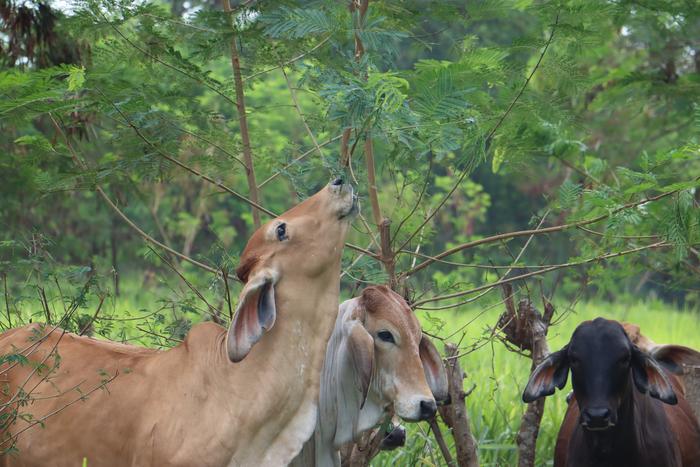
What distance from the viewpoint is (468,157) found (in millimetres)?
4844

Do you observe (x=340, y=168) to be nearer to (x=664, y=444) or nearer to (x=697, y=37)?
(x=664, y=444)

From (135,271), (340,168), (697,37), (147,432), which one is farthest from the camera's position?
(135,271)

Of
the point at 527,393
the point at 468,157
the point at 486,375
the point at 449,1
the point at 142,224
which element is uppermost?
the point at 449,1

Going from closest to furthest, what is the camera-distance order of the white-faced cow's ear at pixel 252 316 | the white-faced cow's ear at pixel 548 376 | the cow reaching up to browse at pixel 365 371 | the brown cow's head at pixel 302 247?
the white-faced cow's ear at pixel 252 316
the brown cow's head at pixel 302 247
the cow reaching up to browse at pixel 365 371
the white-faced cow's ear at pixel 548 376

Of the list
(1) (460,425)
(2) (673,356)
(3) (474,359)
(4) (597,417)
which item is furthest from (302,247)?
(3) (474,359)

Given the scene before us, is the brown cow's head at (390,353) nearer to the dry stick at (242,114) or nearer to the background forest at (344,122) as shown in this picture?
the background forest at (344,122)

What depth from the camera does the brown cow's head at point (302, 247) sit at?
12.8 feet

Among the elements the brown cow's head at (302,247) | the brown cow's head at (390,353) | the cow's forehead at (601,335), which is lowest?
the cow's forehead at (601,335)

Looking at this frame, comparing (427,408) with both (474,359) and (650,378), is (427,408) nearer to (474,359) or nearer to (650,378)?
(650,378)

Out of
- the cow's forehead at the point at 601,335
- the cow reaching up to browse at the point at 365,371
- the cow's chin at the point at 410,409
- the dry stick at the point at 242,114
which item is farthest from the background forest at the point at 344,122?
the cow's chin at the point at 410,409

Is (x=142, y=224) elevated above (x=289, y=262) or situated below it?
below

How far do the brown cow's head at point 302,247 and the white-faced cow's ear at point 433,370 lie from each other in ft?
2.57

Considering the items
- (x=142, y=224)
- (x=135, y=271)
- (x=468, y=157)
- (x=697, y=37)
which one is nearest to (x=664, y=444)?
(x=468, y=157)

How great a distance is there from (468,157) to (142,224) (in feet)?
45.6
